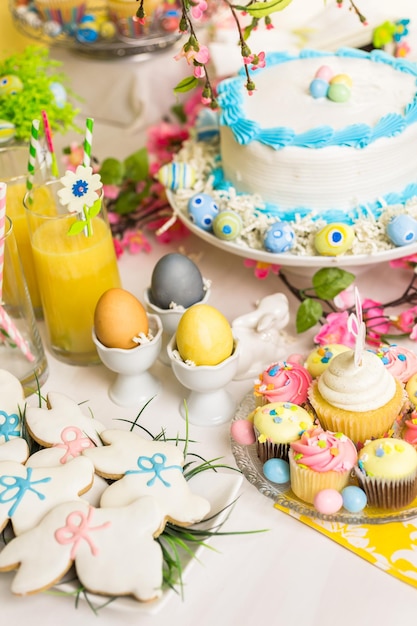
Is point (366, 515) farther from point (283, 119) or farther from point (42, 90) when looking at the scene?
point (42, 90)

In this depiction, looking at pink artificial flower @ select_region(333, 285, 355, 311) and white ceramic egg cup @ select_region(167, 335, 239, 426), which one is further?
pink artificial flower @ select_region(333, 285, 355, 311)

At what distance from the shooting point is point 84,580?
769 millimetres

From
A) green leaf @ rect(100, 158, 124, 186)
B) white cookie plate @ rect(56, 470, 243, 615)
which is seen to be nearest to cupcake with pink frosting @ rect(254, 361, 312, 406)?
white cookie plate @ rect(56, 470, 243, 615)

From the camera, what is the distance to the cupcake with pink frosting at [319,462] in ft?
2.81

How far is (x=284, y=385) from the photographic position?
0.98m

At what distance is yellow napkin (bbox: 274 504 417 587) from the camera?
0.83 meters

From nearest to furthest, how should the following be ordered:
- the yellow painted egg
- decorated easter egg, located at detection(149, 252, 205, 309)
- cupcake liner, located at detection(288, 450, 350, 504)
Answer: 1. cupcake liner, located at detection(288, 450, 350, 504)
2. the yellow painted egg
3. decorated easter egg, located at detection(149, 252, 205, 309)

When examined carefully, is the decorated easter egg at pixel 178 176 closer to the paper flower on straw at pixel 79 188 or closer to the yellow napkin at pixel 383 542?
the paper flower on straw at pixel 79 188

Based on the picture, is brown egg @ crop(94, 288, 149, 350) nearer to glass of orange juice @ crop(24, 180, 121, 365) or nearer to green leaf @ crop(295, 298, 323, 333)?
glass of orange juice @ crop(24, 180, 121, 365)

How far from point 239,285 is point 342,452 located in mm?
538

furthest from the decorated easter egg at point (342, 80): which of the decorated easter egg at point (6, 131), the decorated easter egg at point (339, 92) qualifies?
the decorated easter egg at point (6, 131)

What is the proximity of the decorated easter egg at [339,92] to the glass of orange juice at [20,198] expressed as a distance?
48 cm

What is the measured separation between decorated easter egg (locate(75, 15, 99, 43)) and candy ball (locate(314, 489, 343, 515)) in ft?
4.74

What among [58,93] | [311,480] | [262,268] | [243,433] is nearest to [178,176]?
[262,268]
